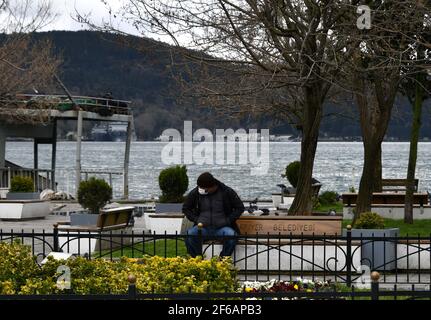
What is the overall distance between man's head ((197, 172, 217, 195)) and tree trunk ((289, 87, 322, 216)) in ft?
18.2

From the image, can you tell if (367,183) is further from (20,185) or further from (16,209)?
(20,185)

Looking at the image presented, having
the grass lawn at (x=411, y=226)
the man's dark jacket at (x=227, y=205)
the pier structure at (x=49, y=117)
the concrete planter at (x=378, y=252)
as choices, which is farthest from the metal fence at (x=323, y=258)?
the pier structure at (x=49, y=117)

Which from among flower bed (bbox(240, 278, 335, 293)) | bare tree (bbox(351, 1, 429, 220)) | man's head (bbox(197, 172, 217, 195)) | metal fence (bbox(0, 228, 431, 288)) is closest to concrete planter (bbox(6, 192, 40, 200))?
bare tree (bbox(351, 1, 429, 220))

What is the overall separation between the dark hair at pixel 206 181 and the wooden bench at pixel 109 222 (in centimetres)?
304

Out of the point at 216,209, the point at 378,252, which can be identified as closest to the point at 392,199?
the point at 378,252

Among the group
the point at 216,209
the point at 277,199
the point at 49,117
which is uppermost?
the point at 49,117

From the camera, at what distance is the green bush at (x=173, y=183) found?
81.4 feet

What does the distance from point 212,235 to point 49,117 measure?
3342 centimetres

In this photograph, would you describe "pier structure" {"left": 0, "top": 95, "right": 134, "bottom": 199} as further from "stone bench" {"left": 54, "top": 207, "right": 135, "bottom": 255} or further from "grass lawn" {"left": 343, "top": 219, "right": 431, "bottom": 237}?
"stone bench" {"left": 54, "top": 207, "right": 135, "bottom": 255}

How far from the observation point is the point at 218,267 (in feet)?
37.3

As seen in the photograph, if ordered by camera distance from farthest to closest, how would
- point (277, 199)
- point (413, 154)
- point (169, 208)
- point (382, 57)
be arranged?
1. point (277, 199)
2. point (413, 154)
3. point (169, 208)
4. point (382, 57)

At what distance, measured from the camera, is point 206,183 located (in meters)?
16.3

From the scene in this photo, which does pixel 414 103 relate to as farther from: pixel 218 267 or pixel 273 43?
pixel 218 267
